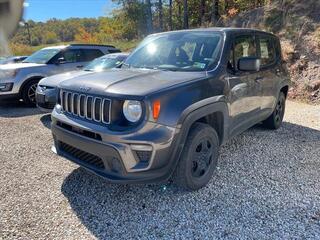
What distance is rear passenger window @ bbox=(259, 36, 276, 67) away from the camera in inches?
199

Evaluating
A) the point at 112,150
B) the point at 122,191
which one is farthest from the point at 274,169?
the point at 112,150

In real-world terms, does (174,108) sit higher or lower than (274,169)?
higher

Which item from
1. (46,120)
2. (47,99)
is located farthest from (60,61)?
(47,99)

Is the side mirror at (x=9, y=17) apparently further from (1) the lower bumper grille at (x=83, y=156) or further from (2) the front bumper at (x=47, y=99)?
(2) the front bumper at (x=47, y=99)

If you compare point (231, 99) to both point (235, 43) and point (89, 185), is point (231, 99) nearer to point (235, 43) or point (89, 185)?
point (235, 43)

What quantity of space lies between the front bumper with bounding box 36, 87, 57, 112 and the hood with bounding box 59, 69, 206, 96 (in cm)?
289

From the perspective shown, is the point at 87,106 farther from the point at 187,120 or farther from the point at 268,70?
the point at 268,70

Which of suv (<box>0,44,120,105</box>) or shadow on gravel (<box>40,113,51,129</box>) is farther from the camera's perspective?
suv (<box>0,44,120,105</box>)

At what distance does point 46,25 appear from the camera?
1.59 m

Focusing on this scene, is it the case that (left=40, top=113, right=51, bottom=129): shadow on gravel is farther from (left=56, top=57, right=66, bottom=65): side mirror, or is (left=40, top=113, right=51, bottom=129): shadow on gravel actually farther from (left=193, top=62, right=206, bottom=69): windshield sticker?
(left=193, top=62, right=206, bottom=69): windshield sticker

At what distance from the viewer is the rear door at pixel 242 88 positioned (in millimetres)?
4000

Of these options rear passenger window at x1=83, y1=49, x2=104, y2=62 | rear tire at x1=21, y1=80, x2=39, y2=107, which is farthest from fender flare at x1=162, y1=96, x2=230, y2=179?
rear passenger window at x1=83, y1=49, x2=104, y2=62

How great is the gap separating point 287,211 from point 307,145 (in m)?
2.27

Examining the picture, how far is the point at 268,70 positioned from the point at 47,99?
13.8 feet
